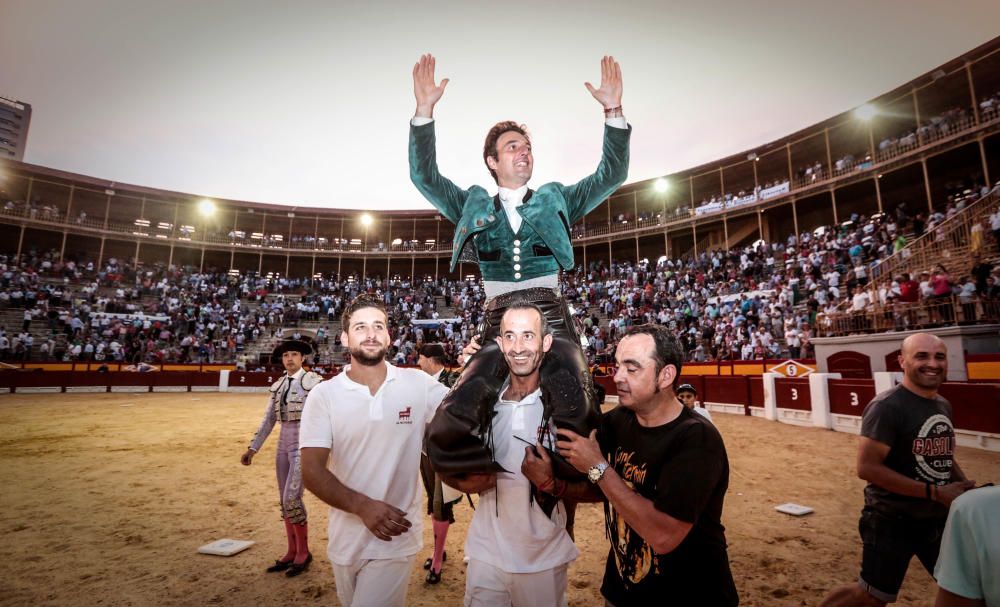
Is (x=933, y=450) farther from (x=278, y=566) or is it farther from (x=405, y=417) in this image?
(x=278, y=566)

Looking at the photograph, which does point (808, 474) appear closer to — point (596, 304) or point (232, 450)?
point (232, 450)

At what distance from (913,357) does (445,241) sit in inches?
1234

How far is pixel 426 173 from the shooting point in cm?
239

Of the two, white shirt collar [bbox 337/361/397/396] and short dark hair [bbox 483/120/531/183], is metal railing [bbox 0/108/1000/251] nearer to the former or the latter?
short dark hair [bbox 483/120/531/183]

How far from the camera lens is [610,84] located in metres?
2.40

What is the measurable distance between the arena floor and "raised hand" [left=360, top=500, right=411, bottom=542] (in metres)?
1.75

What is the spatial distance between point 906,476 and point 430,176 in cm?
295

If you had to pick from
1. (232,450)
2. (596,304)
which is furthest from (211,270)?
(232,450)

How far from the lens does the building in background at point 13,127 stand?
3007 inches

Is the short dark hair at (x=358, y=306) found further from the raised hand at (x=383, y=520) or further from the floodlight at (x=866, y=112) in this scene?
the floodlight at (x=866, y=112)

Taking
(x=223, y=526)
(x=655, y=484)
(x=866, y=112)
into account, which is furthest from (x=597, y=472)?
(x=866, y=112)

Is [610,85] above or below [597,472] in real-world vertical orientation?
above

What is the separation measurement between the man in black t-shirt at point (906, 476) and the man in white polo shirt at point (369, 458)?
7.34 ft

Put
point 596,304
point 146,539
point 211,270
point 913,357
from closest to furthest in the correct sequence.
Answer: point 913,357 < point 146,539 < point 596,304 < point 211,270
